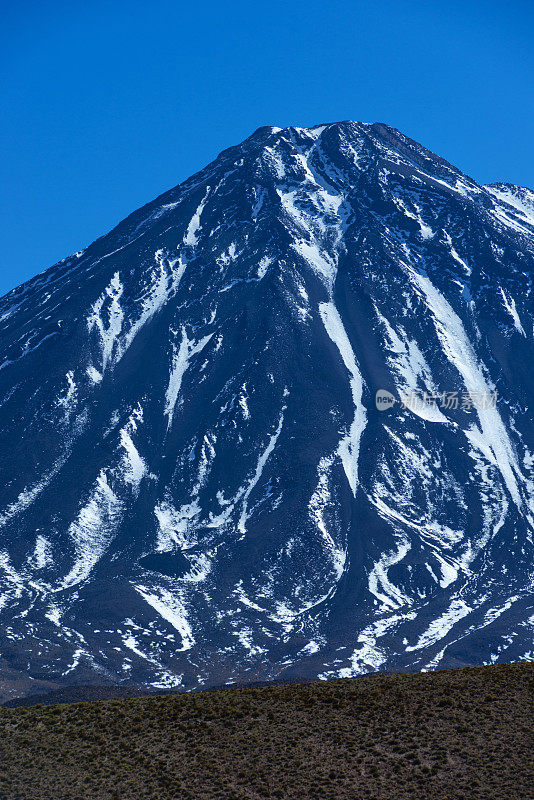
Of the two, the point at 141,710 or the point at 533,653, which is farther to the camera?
the point at 533,653

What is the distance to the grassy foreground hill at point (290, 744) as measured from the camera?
172ft

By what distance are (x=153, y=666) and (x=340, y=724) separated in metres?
130

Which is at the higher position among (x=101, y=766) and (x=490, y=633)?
(x=101, y=766)

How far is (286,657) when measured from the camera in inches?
7283

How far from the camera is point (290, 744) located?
5697 cm

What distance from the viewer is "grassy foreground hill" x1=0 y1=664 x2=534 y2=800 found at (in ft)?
172

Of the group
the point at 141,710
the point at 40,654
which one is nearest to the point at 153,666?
the point at 40,654

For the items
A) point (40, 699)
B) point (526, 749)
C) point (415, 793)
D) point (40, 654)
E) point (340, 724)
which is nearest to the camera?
point (415, 793)

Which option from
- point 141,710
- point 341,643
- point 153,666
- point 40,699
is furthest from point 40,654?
point 141,710

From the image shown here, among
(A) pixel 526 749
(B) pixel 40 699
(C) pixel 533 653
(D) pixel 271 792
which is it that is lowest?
(C) pixel 533 653

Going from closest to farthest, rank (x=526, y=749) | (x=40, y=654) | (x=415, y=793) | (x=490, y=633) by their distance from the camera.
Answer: (x=415, y=793), (x=526, y=749), (x=40, y=654), (x=490, y=633)

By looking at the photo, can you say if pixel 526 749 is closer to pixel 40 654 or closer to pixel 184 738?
pixel 184 738

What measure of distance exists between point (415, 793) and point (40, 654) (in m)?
143

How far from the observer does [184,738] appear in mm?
58469
